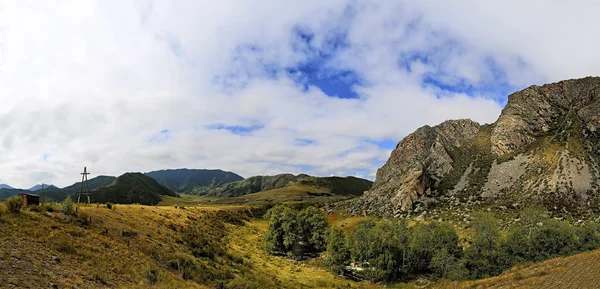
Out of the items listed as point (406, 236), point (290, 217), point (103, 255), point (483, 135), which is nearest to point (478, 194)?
point (483, 135)

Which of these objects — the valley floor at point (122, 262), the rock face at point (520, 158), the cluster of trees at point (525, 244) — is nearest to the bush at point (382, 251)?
the valley floor at point (122, 262)

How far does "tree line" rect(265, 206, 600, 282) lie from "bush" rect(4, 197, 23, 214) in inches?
1765

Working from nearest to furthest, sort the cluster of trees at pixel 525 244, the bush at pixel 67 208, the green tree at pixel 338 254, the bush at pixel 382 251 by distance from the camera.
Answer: the bush at pixel 67 208 → the cluster of trees at pixel 525 244 → the bush at pixel 382 251 → the green tree at pixel 338 254

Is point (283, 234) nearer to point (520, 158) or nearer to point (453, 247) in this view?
point (453, 247)

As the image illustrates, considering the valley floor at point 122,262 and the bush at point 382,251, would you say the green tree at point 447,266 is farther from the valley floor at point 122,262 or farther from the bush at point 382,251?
the bush at point 382,251

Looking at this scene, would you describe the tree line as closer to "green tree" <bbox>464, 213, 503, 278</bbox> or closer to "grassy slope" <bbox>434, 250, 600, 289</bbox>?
"green tree" <bbox>464, 213, 503, 278</bbox>

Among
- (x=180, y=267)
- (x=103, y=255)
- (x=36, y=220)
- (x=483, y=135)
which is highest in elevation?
(x=483, y=135)

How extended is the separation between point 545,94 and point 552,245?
9139 cm

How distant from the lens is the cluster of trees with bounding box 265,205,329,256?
70.6 meters

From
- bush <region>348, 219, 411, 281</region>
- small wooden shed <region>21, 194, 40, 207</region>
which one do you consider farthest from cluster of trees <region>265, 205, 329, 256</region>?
small wooden shed <region>21, 194, 40, 207</region>

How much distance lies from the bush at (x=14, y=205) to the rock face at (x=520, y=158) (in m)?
92.8

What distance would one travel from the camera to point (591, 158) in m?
76.4

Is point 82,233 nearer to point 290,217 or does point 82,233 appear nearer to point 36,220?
point 36,220

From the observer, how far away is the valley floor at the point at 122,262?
19438 millimetres
